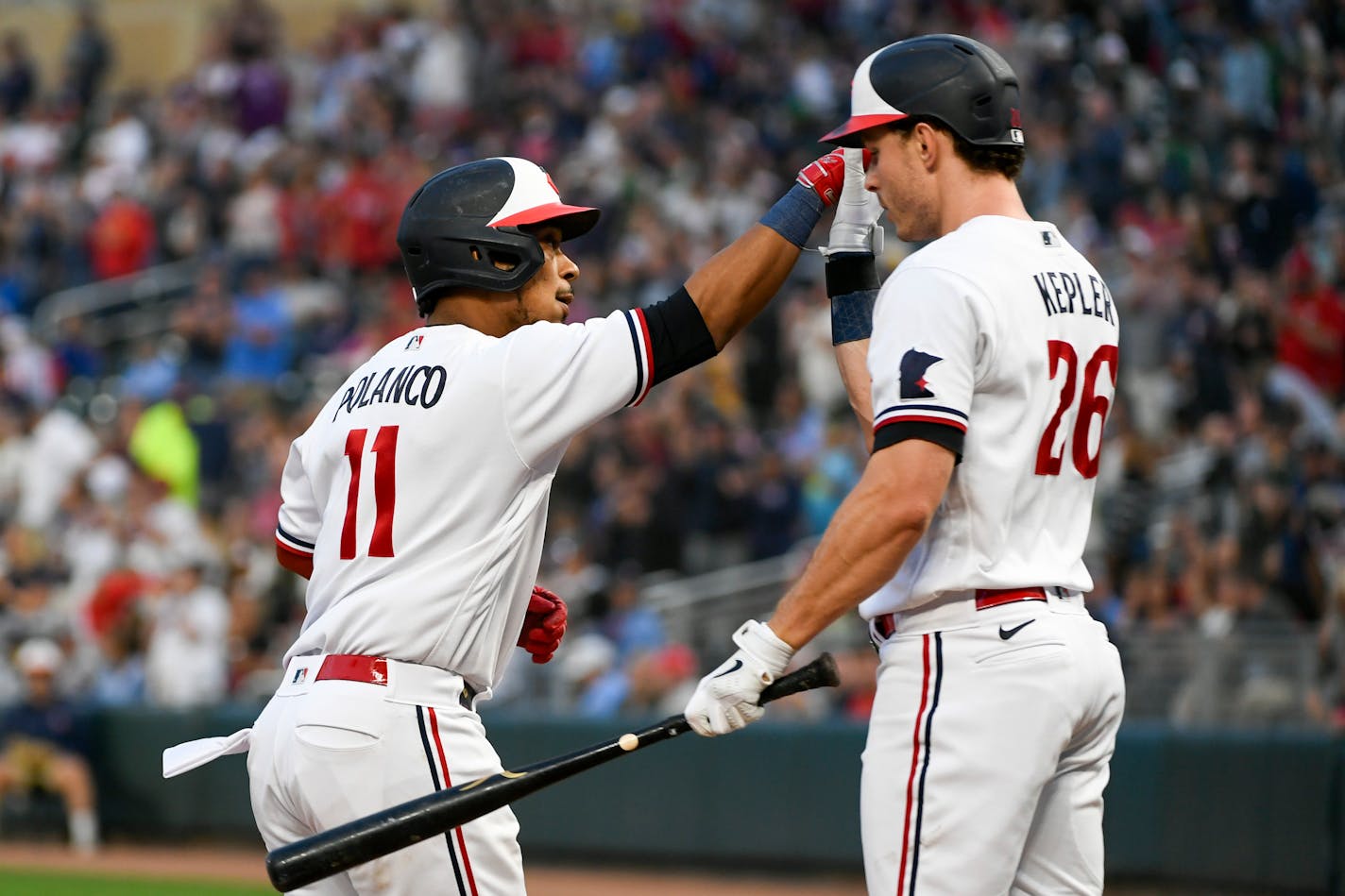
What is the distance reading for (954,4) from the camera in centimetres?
1409

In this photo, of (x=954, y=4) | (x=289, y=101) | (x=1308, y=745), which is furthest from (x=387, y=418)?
(x=289, y=101)

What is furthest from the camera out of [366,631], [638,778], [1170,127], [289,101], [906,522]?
[289,101]

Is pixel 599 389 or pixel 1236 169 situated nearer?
pixel 599 389

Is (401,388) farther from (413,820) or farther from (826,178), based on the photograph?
(826,178)

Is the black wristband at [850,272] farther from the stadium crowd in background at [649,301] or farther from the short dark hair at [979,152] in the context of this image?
the stadium crowd in background at [649,301]

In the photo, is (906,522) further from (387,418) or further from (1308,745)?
(1308,745)

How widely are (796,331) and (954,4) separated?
3.10 m

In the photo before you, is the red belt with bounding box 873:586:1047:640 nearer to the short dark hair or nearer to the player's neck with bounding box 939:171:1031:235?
the player's neck with bounding box 939:171:1031:235

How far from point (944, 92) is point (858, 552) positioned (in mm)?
924

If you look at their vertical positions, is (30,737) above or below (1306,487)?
below

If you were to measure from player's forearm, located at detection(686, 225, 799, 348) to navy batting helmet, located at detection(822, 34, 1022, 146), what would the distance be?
1.10 feet

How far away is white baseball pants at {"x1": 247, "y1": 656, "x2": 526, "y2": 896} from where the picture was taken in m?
3.69

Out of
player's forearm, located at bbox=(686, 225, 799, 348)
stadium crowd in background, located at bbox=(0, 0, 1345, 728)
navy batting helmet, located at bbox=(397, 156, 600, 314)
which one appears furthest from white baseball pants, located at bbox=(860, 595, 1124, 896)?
stadium crowd in background, located at bbox=(0, 0, 1345, 728)

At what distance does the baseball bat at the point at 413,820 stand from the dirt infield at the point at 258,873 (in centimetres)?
657
